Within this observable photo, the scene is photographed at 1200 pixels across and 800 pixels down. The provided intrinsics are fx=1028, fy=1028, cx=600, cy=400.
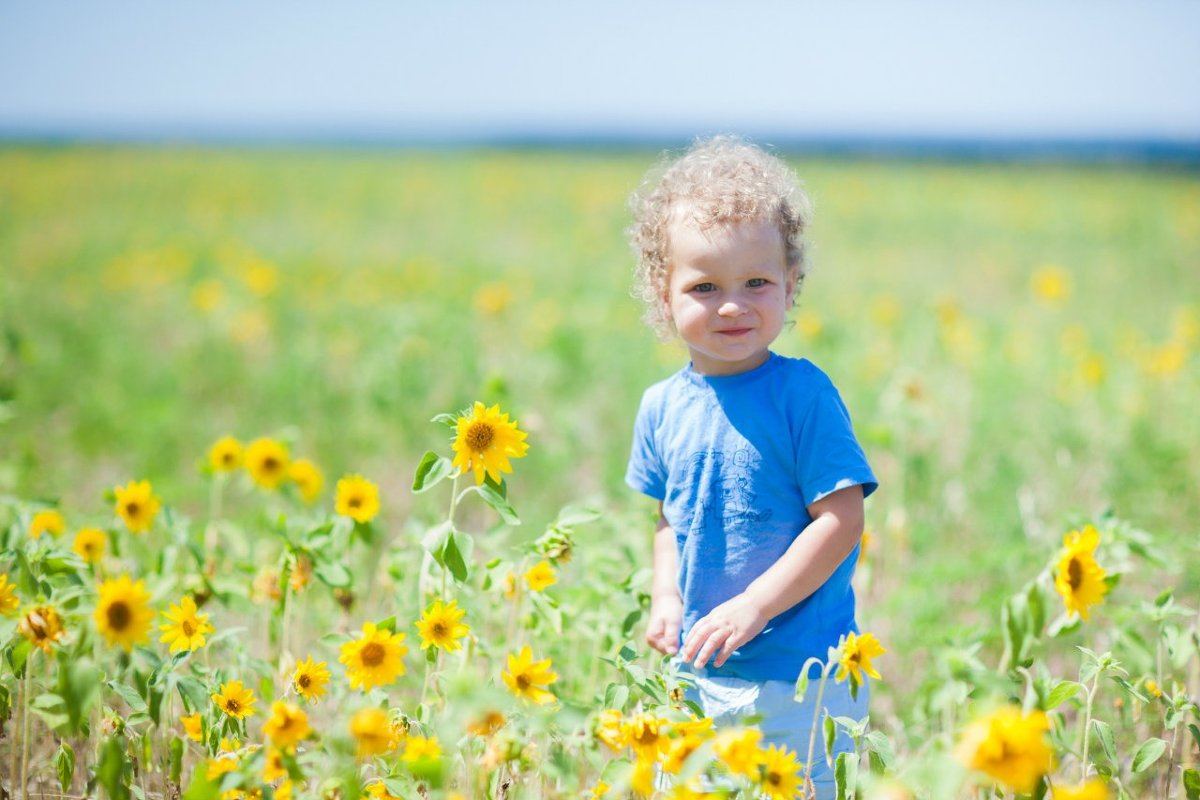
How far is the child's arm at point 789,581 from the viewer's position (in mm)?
1776

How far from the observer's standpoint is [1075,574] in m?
1.76

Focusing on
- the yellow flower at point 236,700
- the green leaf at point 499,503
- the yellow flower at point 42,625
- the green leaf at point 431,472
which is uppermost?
the green leaf at point 431,472

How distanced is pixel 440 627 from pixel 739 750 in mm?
654

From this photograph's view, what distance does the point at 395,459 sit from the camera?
4.42 m

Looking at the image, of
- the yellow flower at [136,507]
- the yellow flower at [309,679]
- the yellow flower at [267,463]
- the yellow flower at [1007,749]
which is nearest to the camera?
the yellow flower at [1007,749]

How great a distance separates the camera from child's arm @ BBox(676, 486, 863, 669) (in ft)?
5.83

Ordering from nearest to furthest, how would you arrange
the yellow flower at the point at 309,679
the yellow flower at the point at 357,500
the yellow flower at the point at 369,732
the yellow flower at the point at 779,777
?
the yellow flower at the point at 369,732 < the yellow flower at the point at 779,777 < the yellow flower at the point at 309,679 < the yellow flower at the point at 357,500

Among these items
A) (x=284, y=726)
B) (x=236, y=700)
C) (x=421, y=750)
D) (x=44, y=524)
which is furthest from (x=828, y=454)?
(x=44, y=524)

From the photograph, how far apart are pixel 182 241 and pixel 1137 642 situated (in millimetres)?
11958

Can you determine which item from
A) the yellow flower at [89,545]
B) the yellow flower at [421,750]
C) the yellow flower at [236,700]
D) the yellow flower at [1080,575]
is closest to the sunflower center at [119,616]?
the yellow flower at [236,700]

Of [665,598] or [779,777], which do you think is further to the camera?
[665,598]

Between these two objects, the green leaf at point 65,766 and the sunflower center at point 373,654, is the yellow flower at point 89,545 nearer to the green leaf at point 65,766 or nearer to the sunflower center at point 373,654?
the green leaf at point 65,766

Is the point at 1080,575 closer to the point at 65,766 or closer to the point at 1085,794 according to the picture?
the point at 1085,794

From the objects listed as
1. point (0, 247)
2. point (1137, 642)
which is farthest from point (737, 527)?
point (0, 247)
